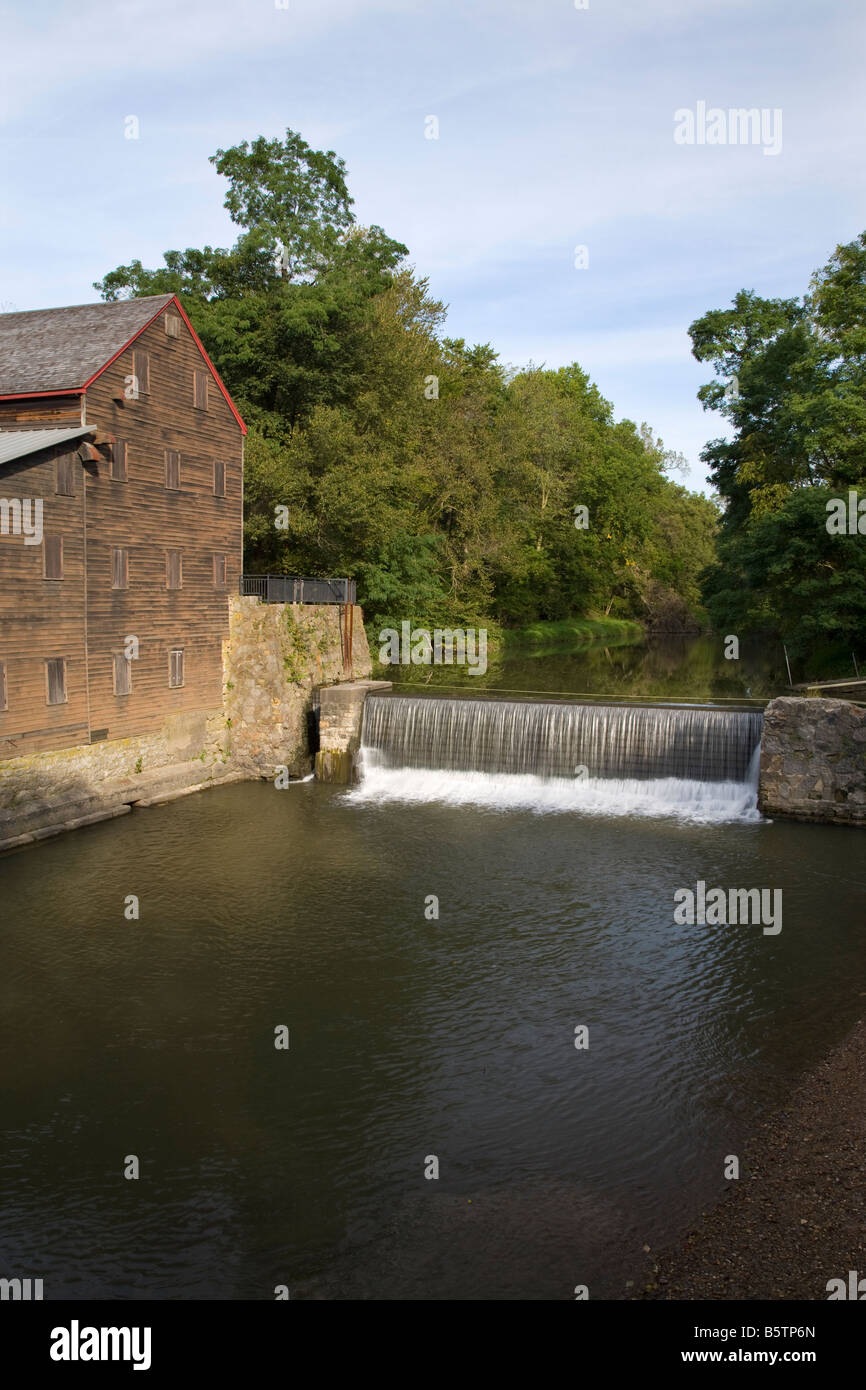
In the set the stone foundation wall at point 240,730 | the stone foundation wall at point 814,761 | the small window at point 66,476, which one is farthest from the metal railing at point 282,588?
the stone foundation wall at point 814,761

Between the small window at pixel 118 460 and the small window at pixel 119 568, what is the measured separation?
1.72 metres

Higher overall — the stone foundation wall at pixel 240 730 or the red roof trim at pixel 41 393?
the red roof trim at pixel 41 393

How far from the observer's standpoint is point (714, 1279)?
297 inches

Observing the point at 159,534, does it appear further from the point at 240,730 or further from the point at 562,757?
the point at 562,757

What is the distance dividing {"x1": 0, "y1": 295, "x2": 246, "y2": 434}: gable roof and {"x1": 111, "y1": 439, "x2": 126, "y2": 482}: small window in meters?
1.64

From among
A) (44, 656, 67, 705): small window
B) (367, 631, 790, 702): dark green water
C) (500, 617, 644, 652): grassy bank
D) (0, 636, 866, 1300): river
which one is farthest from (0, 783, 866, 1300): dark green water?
(500, 617, 644, 652): grassy bank

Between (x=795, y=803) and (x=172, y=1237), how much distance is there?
17334 mm

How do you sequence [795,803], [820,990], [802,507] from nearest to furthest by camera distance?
[820,990] → [795,803] → [802,507]

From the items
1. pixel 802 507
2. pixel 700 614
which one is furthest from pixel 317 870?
pixel 700 614

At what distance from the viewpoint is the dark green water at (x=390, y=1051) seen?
8.55m

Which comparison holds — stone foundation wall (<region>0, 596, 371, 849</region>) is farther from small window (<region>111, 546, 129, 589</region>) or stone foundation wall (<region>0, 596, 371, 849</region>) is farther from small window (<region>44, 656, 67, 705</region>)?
small window (<region>111, 546, 129, 589</region>)

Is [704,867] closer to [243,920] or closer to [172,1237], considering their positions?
[243,920]

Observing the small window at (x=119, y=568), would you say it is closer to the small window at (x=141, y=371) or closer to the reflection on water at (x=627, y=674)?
the small window at (x=141, y=371)

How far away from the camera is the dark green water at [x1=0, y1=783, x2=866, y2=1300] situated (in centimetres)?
855
